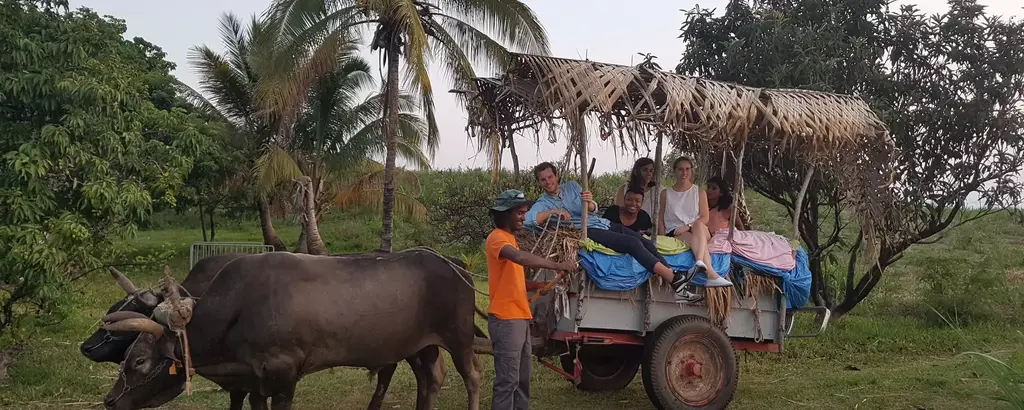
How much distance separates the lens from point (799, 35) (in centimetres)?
875

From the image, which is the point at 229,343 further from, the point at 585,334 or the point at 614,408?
the point at 614,408

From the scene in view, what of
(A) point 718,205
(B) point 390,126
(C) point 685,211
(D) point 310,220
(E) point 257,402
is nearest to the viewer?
(E) point 257,402

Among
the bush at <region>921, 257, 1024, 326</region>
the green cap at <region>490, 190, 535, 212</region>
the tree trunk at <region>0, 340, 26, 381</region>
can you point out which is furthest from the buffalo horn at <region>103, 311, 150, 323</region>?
the bush at <region>921, 257, 1024, 326</region>

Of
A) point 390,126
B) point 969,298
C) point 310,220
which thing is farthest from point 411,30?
point 969,298

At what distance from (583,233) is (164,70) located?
14422 mm

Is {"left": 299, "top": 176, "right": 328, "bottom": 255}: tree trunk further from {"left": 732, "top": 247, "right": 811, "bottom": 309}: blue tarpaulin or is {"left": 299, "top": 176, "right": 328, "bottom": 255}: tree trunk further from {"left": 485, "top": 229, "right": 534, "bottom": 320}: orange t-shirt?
{"left": 485, "top": 229, "right": 534, "bottom": 320}: orange t-shirt

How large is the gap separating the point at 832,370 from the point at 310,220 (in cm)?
1080

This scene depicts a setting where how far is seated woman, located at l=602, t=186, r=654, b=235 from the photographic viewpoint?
647cm

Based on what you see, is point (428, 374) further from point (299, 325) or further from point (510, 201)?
point (510, 201)

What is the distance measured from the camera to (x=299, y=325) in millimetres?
5176

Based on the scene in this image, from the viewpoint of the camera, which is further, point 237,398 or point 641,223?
point 641,223

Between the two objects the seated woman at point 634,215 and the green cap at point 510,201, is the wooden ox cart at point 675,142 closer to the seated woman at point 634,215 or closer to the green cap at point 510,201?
the seated woman at point 634,215

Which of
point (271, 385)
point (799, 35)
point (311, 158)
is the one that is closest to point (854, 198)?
point (799, 35)

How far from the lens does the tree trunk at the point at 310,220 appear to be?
15.5 meters
